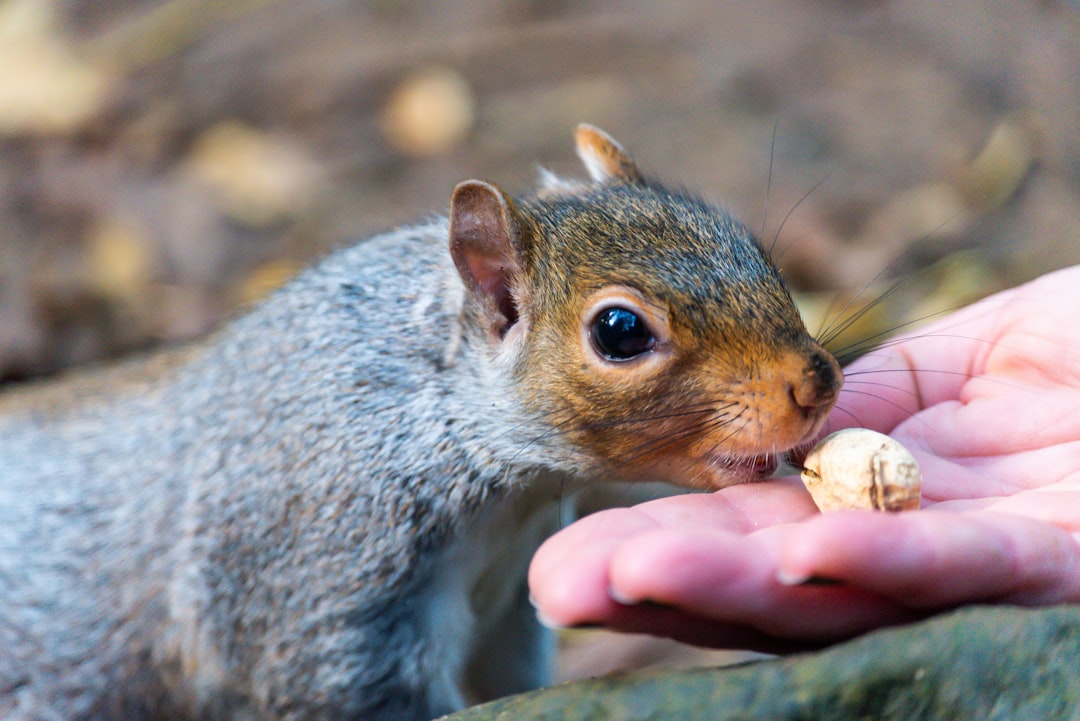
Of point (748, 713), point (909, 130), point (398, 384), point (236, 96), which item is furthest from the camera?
point (236, 96)

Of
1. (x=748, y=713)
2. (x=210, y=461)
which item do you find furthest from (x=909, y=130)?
(x=748, y=713)

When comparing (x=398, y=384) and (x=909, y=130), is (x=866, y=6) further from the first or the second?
(x=398, y=384)

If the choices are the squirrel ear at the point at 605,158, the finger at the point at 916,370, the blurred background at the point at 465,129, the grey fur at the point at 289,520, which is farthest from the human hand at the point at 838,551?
the blurred background at the point at 465,129

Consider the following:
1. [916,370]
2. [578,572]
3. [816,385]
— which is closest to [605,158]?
[916,370]

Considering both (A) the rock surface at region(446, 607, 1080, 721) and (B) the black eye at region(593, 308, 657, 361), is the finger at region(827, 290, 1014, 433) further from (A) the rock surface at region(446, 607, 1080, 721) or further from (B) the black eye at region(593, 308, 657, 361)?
(A) the rock surface at region(446, 607, 1080, 721)

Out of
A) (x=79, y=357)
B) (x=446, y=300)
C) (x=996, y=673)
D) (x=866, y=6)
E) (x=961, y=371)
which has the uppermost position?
(x=866, y=6)

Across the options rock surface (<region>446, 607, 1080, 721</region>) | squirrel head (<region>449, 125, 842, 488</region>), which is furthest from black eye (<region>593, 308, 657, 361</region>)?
rock surface (<region>446, 607, 1080, 721</region>)

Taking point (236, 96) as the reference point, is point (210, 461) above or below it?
below

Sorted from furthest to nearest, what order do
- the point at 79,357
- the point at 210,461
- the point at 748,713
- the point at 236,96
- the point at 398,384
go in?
the point at 236,96
the point at 79,357
the point at 210,461
the point at 398,384
the point at 748,713
